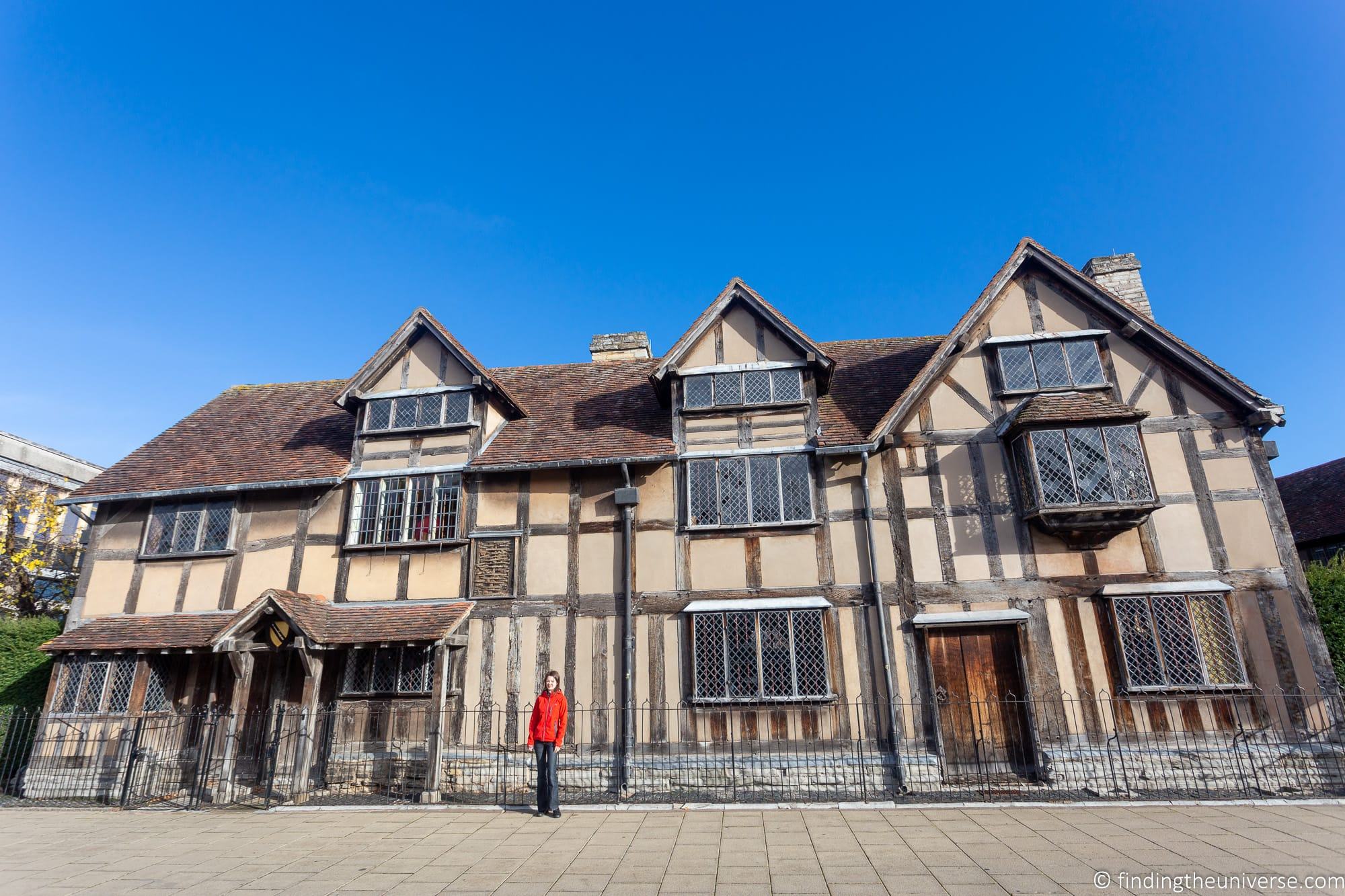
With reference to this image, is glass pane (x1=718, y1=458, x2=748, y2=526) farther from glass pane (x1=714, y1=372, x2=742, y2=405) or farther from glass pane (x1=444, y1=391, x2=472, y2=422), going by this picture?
glass pane (x1=444, y1=391, x2=472, y2=422)

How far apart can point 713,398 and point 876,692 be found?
656cm

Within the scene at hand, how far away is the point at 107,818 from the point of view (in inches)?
407

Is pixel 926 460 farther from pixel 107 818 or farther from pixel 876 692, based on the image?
pixel 107 818

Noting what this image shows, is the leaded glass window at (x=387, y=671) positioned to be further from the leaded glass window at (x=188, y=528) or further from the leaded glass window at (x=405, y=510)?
the leaded glass window at (x=188, y=528)

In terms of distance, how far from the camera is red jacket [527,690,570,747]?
1005 centimetres

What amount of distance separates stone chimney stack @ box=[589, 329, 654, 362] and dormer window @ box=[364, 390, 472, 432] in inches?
193

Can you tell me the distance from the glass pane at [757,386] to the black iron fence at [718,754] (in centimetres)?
613

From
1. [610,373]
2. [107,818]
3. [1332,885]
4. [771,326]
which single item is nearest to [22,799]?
[107,818]

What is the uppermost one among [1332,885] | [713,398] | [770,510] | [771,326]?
[771,326]

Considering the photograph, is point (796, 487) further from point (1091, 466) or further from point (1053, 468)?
point (1091, 466)

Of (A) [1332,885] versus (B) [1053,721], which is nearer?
(A) [1332,885]

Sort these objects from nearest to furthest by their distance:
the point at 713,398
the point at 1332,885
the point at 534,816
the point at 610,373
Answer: the point at 1332,885, the point at 534,816, the point at 713,398, the point at 610,373

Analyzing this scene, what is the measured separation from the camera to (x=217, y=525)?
576 inches

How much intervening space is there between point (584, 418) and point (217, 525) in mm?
8340
